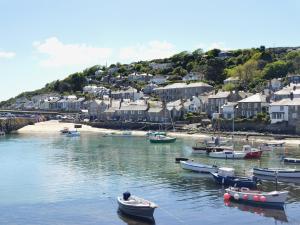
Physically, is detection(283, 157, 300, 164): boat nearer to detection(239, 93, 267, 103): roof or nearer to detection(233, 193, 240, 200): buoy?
detection(233, 193, 240, 200): buoy

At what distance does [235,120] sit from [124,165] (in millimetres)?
39743

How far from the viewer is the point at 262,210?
32.8m

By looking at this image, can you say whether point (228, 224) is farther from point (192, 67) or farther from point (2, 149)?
point (192, 67)

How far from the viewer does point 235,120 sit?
88875 millimetres

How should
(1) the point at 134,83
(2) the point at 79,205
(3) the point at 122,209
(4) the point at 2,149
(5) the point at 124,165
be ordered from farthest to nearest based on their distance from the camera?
(1) the point at 134,83 < (4) the point at 2,149 < (5) the point at 124,165 < (2) the point at 79,205 < (3) the point at 122,209

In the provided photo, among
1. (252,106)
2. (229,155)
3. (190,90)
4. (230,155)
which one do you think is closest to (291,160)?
(230,155)

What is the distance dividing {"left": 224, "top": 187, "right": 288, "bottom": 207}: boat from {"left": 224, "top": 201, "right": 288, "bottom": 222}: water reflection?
0.41 meters

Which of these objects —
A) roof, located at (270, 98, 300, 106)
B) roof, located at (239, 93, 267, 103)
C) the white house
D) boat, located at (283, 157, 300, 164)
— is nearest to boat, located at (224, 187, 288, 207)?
boat, located at (283, 157, 300, 164)

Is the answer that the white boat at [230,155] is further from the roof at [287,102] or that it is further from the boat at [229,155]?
the roof at [287,102]

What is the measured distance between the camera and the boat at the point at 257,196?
108 ft

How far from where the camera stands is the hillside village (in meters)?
91.2

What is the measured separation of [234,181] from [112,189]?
31.0 feet

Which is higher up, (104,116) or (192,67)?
(192,67)

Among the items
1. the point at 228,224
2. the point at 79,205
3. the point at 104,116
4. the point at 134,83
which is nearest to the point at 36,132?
the point at 104,116
